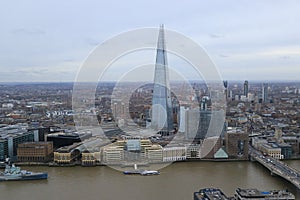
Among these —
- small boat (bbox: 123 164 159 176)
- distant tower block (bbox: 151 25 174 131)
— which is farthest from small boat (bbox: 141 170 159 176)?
distant tower block (bbox: 151 25 174 131)

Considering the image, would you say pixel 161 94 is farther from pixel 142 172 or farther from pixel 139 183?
pixel 139 183

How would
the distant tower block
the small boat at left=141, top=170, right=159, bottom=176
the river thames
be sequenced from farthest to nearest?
the distant tower block, the small boat at left=141, top=170, right=159, bottom=176, the river thames

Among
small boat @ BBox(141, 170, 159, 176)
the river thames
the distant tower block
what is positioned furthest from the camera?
the distant tower block

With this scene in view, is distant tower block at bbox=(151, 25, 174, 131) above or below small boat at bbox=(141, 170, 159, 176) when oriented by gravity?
above

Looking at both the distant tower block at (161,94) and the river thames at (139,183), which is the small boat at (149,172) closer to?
the river thames at (139,183)

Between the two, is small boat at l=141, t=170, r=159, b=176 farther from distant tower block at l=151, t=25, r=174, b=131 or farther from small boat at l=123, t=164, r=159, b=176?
distant tower block at l=151, t=25, r=174, b=131

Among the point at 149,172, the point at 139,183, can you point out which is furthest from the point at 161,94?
the point at 139,183
